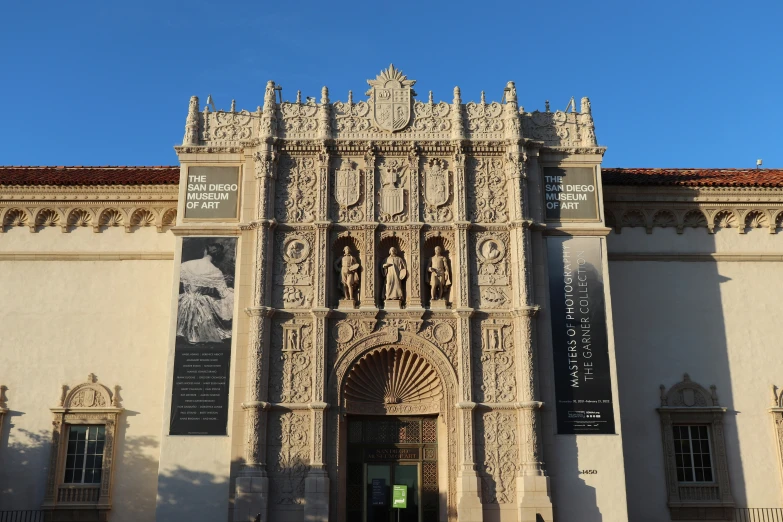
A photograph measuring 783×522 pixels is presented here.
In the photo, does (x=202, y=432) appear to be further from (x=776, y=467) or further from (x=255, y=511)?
(x=776, y=467)

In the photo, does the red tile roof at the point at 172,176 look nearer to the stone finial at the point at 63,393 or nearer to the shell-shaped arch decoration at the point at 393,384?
the stone finial at the point at 63,393

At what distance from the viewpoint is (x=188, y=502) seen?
66.8 feet

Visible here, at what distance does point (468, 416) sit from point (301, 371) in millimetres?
4332

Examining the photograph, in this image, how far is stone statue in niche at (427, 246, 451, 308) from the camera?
72.3 ft

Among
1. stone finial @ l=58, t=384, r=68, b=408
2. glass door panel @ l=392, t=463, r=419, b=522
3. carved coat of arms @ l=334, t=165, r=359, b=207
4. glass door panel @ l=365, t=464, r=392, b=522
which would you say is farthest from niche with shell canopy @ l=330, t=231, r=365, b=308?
stone finial @ l=58, t=384, r=68, b=408

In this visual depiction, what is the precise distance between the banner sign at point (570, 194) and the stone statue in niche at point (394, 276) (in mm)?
4189

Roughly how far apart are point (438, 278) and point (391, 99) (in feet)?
17.2

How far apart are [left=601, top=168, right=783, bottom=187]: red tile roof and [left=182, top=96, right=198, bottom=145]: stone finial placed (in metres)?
11.7

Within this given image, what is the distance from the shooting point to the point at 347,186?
893 inches

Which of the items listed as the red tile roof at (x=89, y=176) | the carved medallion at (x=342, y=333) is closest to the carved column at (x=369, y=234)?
the carved medallion at (x=342, y=333)

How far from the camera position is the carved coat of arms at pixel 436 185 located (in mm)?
22641

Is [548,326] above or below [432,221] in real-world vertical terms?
below

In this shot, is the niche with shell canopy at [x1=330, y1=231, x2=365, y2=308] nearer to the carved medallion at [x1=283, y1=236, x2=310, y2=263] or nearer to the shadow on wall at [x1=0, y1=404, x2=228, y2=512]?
the carved medallion at [x1=283, y1=236, x2=310, y2=263]

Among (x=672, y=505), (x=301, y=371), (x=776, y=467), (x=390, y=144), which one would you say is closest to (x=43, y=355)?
(x=301, y=371)
